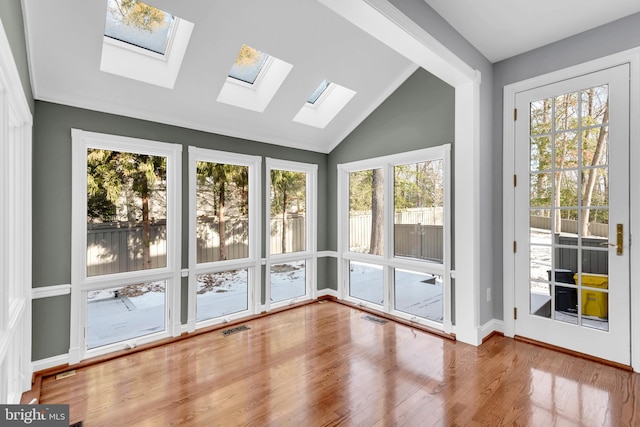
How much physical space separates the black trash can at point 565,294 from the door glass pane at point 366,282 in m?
1.83

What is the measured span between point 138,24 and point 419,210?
3.21 meters

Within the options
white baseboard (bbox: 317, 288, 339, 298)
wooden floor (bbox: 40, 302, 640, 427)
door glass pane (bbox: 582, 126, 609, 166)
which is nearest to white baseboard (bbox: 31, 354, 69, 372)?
wooden floor (bbox: 40, 302, 640, 427)

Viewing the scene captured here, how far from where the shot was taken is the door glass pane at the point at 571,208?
2.69 m

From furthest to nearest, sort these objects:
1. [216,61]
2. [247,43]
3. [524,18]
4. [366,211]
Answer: [366,211] < [216,61] < [247,43] < [524,18]

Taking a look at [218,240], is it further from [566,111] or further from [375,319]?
[566,111]

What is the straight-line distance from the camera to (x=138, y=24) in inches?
102

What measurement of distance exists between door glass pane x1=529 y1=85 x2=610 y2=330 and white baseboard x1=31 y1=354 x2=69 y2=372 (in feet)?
13.7

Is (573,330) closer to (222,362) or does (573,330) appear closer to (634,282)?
(634,282)

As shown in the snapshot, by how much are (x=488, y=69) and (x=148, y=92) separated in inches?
129

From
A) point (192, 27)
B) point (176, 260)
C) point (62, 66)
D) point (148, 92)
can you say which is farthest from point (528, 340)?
point (62, 66)

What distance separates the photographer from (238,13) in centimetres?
243

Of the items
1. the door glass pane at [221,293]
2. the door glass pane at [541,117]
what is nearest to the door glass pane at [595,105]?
the door glass pane at [541,117]

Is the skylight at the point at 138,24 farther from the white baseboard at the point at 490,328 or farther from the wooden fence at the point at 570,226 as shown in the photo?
the white baseboard at the point at 490,328

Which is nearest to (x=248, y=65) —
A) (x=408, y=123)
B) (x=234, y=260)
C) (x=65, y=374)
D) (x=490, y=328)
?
(x=408, y=123)
